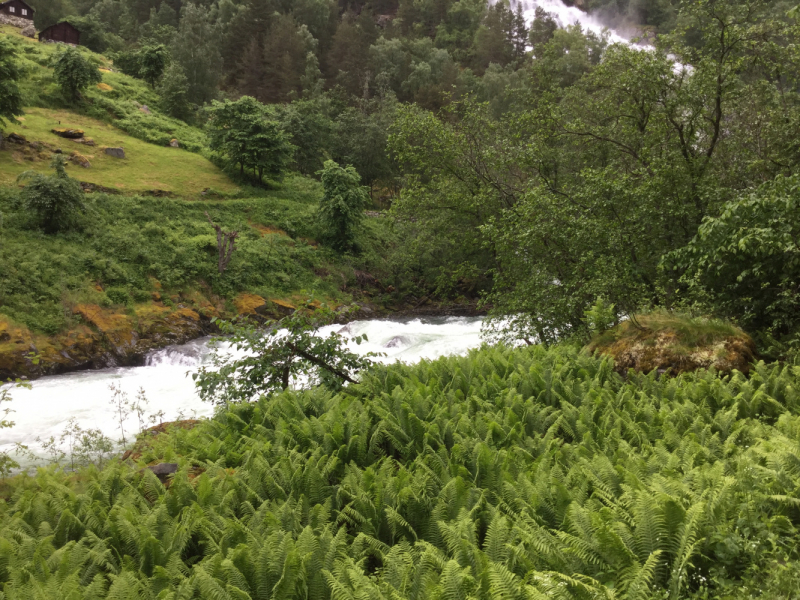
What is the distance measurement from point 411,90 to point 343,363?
56.0 metres

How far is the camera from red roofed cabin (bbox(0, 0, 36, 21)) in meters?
54.9

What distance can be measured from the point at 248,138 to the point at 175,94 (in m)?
15.4

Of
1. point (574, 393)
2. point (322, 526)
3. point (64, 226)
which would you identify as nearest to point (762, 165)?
point (574, 393)

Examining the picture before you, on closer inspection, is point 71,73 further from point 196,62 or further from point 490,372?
point 490,372

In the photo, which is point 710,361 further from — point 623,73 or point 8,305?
point 8,305

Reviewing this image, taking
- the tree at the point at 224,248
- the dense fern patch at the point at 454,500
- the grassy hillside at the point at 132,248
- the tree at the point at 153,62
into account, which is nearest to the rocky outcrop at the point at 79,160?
the grassy hillside at the point at 132,248

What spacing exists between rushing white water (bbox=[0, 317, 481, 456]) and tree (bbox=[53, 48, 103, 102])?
95.9 ft

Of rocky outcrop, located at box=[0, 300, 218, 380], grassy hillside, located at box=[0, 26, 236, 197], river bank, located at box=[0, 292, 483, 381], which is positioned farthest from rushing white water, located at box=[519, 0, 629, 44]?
rocky outcrop, located at box=[0, 300, 218, 380]

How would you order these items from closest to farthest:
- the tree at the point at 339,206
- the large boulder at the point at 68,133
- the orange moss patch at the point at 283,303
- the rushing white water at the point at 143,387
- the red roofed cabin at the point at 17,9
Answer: the rushing white water at the point at 143,387
the orange moss patch at the point at 283,303
the tree at the point at 339,206
the large boulder at the point at 68,133
the red roofed cabin at the point at 17,9

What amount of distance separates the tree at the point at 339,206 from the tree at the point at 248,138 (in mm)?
5525

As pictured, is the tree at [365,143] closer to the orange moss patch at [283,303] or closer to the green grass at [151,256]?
the green grass at [151,256]

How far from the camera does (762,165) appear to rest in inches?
487

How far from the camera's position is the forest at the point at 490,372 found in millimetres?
4035

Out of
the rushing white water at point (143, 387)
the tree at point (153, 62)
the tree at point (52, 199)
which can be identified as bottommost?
the rushing white water at point (143, 387)
